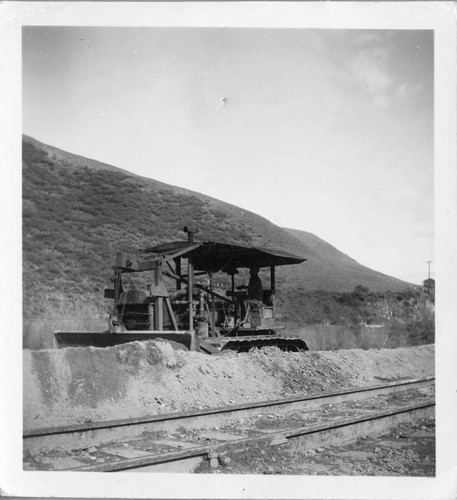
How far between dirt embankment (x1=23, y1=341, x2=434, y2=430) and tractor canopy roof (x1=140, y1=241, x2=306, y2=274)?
2625 millimetres

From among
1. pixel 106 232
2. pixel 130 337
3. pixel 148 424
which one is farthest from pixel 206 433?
pixel 106 232

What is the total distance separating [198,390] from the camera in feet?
36.9

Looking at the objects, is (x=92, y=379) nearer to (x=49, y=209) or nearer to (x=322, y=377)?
(x=322, y=377)

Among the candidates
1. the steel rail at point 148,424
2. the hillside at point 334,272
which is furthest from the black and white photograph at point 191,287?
the hillside at point 334,272

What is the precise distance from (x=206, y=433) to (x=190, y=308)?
4.94 meters

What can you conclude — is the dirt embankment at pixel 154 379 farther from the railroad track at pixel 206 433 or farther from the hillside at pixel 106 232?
the hillside at pixel 106 232

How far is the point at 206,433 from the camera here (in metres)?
9.02

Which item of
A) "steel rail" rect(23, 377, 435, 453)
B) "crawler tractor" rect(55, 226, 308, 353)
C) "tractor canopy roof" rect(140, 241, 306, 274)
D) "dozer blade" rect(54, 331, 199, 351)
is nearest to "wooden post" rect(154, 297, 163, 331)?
"crawler tractor" rect(55, 226, 308, 353)

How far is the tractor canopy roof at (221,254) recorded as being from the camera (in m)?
14.2

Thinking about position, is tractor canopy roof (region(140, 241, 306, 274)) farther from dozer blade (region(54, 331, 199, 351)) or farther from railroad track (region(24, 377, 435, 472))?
railroad track (region(24, 377, 435, 472))

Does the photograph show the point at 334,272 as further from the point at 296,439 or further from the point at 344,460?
the point at 344,460

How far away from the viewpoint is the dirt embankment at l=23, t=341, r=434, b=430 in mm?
9062

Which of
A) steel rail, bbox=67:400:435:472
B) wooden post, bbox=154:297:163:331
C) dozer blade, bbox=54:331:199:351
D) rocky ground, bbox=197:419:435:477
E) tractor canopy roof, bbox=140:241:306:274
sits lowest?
rocky ground, bbox=197:419:435:477

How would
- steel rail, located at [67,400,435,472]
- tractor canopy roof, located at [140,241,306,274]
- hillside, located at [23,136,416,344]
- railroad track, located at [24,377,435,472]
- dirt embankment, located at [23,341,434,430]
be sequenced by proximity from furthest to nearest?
1. hillside, located at [23,136,416,344]
2. tractor canopy roof, located at [140,241,306,274]
3. dirt embankment, located at [23,341,434,430]
4. railroad track, located at [24,377,435,472]
5. steel rail, located at [67,400,435,472]
